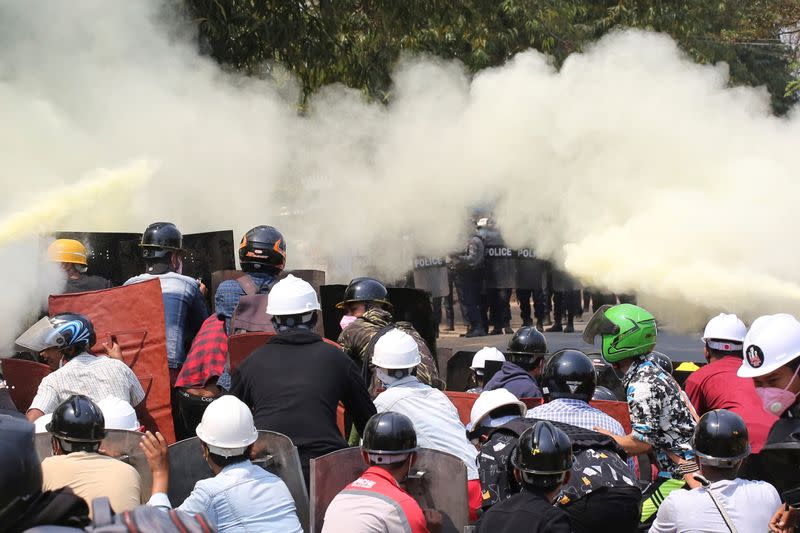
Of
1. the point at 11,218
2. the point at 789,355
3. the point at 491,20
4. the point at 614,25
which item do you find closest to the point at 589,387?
the point at 789,355

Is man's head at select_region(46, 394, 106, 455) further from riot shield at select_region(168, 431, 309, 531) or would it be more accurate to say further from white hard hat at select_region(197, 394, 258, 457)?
white hard hat at select_region(197, 394, 258, 457)

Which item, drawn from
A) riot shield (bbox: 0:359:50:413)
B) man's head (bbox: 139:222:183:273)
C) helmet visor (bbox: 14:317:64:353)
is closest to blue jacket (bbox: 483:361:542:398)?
man's head (bbox: 139:222:183:273)

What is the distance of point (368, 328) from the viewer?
632 cm

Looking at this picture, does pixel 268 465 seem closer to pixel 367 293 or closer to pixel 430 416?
pixel 430 416

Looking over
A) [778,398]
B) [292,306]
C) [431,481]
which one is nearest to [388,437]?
[431,481]

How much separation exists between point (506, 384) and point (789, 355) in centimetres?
221

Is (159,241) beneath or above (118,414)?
above

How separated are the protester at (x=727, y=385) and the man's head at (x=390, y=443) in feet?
5.73

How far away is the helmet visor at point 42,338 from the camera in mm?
5652

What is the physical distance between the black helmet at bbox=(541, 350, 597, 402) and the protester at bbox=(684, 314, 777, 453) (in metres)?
0.83

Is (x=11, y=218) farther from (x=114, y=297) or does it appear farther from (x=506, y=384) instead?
(x=506, y=384)

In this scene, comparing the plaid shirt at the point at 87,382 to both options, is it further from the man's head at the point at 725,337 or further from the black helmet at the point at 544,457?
the man's head at the point at 725,337

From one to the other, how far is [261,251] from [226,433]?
2.53 m

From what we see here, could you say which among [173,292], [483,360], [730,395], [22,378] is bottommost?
[730,395]
